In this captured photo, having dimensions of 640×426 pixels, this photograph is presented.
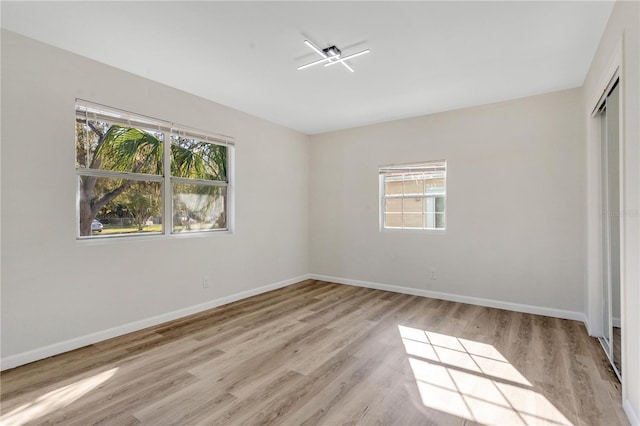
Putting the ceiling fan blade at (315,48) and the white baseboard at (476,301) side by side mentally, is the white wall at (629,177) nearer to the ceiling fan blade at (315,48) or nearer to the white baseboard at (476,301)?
the white baseboard at (476,301)

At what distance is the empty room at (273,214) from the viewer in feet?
6.85

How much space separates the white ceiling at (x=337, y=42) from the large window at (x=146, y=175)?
22.3 inches

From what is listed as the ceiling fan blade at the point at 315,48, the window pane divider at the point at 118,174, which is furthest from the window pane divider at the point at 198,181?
the ceiling fan blade at the point at 315,48

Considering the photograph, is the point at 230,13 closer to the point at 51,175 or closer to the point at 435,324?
the point at 51,175

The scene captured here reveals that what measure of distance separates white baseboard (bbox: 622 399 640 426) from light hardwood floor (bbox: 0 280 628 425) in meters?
0.06

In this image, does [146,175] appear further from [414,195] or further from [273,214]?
[414,195]

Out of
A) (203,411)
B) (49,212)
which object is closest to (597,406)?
(203,411)

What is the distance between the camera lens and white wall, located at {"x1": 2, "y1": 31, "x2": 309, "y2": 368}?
2.48 meters

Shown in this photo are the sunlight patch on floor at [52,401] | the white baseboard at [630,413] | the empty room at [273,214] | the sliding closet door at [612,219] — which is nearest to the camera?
the white baseboard at [630,413]

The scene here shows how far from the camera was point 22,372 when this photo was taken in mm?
2395

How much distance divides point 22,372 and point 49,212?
4.18ft

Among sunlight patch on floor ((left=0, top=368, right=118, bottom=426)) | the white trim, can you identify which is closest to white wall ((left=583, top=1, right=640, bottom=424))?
the white trim

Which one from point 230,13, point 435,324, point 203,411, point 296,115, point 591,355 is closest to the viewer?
point 203,411

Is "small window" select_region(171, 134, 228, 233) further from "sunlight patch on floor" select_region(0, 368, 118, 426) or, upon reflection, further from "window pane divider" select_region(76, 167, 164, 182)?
"sunlight patch on floor" select_region(0, 368, 118, 426)
